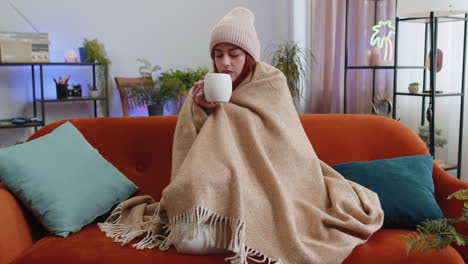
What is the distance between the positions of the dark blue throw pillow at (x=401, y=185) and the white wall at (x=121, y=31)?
11.7 ft

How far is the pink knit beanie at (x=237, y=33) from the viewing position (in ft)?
5.91

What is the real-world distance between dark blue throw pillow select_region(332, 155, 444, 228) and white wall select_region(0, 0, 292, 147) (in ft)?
11.7

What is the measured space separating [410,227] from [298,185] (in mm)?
434

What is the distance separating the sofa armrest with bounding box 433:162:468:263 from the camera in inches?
62.5

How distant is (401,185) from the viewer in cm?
174

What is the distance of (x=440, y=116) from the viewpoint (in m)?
3.64

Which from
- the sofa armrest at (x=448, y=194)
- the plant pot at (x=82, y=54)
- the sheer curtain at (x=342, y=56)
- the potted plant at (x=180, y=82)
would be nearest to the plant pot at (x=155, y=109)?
the potted plant at (x=180, y=82)

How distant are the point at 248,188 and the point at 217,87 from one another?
1.18 ft

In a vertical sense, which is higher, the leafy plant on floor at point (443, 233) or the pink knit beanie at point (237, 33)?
the pink knit beanie at point (237, 33)

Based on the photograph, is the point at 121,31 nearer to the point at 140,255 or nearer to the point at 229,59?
the point at 229,59

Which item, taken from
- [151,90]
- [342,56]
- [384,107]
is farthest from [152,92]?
[384,107]

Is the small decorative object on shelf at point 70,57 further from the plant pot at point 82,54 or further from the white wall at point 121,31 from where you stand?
the white wall at point 121,31

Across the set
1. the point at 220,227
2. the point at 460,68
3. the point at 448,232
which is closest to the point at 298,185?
the point at 220,227

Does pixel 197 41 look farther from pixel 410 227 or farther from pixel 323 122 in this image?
pixel 410 227
